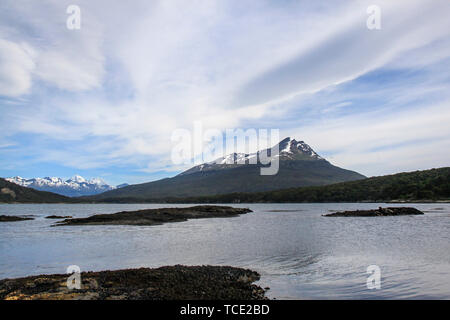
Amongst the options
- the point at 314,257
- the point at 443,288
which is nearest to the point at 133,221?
the point at 314,257

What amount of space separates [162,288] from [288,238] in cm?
3097

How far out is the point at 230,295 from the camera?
58.4 ft

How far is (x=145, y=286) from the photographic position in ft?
63.9

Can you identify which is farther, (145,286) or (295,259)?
(295,259)

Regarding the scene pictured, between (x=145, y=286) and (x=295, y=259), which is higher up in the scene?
(x=145, y=286)

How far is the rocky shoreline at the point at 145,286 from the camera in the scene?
57.5ft

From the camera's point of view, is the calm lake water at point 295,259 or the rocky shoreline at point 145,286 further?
the calm lake water at point 295,259

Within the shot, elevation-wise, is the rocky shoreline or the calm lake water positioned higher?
the rocky shoreline

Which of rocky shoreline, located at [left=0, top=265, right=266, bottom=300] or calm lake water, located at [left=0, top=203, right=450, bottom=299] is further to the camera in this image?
calm lake water, located at [left=0, top=203, right=450, bottom=299]

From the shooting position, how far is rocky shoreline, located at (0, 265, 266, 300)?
17516mm

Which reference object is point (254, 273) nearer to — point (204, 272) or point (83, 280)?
point (204, 272)

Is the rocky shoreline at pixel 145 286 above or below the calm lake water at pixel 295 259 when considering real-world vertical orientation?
above
